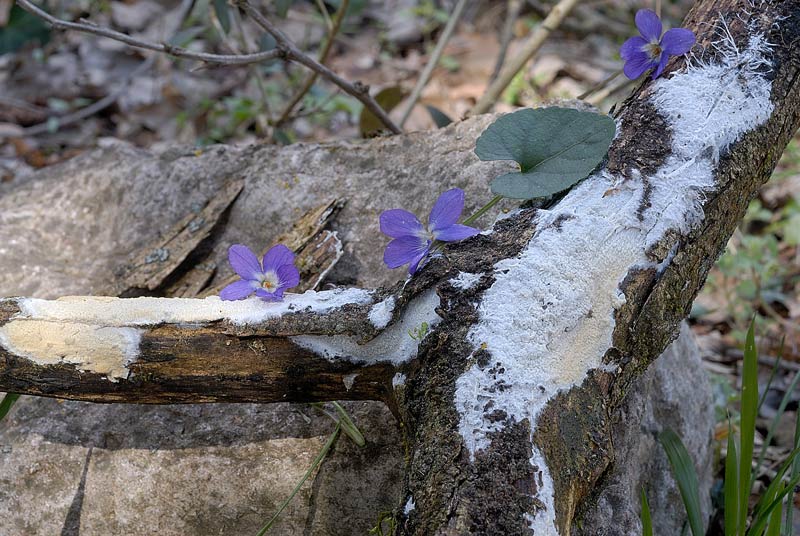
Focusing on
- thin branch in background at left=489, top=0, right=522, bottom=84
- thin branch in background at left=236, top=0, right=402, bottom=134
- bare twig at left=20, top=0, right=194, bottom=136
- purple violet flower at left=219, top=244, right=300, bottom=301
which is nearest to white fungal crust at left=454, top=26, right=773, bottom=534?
purple violet flower at left=219, top=244, right=300, bottom=301

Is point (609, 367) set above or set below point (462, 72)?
above

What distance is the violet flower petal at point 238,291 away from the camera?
1010 mm

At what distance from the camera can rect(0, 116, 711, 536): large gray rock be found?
1.13 m

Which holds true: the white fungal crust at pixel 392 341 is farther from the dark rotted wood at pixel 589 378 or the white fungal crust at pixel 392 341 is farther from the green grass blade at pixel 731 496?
the green grass blade at pixel 731 496

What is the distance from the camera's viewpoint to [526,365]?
83 cm

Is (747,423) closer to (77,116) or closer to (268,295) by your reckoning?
(268,295)

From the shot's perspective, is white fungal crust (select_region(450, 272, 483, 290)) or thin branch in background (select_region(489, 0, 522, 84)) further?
thin branch in background (select_region(489, 0, 522, 84))

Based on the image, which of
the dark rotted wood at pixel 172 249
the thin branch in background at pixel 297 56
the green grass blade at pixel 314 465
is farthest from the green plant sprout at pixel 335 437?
the thin branch in background at pixel 297 56

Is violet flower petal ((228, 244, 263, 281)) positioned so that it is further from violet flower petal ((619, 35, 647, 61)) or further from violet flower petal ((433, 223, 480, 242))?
violet flower petal ((619, 35, 647, 61))

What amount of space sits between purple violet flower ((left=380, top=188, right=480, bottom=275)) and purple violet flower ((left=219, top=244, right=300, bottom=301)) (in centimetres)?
16

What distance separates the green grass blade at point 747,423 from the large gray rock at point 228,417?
6.6 inches

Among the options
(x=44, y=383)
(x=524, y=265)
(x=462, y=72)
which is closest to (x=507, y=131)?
(x=524, y=265)

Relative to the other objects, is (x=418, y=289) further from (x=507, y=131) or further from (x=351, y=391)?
(x=507, y=131)

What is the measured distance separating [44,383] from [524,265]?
0.67 m
